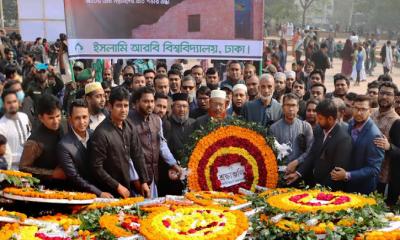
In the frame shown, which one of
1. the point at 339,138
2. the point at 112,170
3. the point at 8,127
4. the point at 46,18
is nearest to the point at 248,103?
the point at 339,138

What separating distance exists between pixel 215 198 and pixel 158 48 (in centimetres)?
367

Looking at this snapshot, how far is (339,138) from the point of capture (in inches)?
195

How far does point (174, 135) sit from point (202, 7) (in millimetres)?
2782

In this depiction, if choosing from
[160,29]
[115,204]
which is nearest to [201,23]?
[160,29]

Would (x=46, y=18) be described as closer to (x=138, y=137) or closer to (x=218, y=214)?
(x=138, y=137)

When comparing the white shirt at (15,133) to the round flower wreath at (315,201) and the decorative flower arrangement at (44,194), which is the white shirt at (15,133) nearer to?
the decorative flower arrangement at (44,194)

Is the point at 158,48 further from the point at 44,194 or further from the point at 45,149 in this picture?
the point at 44,194

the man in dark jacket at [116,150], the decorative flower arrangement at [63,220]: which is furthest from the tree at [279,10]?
the decorative flower arrangement at [63,220]

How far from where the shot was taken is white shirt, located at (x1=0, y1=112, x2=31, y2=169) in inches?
220

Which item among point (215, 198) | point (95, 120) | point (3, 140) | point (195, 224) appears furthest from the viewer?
point (95, 120)

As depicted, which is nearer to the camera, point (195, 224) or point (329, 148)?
point (195, 224)

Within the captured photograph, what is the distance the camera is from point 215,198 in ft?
16.0

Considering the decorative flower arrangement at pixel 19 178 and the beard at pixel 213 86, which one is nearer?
the decorative flower arrangement at pixel 19 178

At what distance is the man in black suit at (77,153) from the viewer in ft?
15.5
